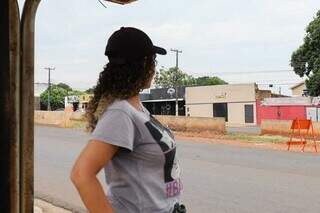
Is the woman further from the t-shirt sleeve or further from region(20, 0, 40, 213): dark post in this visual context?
region(20, 0, 40, 213): dark post

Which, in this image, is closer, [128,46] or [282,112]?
[128,46]

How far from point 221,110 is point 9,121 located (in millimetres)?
60371

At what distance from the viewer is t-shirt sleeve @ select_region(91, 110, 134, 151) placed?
2041 mm

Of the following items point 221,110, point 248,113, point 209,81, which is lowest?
point 248,113

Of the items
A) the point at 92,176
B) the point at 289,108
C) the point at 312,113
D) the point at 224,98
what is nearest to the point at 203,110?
the point at 224,98

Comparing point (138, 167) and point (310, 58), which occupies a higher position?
point (310, 58)

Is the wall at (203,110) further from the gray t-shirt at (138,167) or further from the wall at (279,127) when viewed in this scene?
the gray t-shirt at (138,167)

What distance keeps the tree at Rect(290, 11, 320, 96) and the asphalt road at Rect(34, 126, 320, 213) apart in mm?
26293

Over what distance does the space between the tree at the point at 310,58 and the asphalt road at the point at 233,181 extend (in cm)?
2629

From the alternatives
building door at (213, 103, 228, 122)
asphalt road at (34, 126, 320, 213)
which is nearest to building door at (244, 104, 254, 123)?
building door at (213, 103, 228, 122)

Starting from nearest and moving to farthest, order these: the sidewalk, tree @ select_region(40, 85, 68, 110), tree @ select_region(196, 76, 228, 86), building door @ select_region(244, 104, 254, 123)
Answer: the sidewalk, building door @ select_region(244, 104, 254, 123), tree @ select_region(40, 85, 68, 110), tree @ select_region(196, 76, 228, 86)

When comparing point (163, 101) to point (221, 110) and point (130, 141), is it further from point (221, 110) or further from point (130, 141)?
point (130, 141)

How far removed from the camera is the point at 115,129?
206 cm

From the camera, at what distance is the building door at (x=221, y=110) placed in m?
61.8
